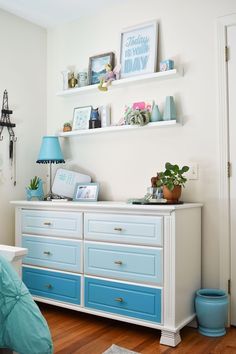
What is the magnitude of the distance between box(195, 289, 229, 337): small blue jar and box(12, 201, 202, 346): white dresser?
0.08 m

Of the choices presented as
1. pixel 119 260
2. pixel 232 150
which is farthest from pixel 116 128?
pixel 119 260

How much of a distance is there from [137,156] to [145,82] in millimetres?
597

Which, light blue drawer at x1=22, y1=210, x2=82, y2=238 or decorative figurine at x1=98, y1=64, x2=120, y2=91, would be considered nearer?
light blue drawer at x1=22, y1=210, x2=82, y2=238

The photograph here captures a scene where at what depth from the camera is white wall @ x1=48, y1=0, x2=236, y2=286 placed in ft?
9.04

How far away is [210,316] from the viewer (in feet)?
8.16

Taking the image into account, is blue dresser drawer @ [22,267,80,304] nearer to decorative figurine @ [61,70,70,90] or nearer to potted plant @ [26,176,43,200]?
potted plant @ [26,176,43,200]

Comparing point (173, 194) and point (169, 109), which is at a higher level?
point (169, 109)

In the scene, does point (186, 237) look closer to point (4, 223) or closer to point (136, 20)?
point (4, 223)

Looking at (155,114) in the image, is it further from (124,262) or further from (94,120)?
(124,262)

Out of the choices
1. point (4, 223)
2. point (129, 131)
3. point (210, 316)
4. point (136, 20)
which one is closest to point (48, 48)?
point (136, 20)

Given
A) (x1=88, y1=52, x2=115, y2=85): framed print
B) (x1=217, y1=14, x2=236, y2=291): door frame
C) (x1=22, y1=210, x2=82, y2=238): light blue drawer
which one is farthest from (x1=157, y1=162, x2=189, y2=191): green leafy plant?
(x1=88, y1=52, x2=115, y2=85): framed print

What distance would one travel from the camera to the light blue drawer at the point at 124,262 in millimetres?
2442

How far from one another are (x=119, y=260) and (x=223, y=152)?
1.05 meters

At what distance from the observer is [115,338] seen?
97.0 inches
